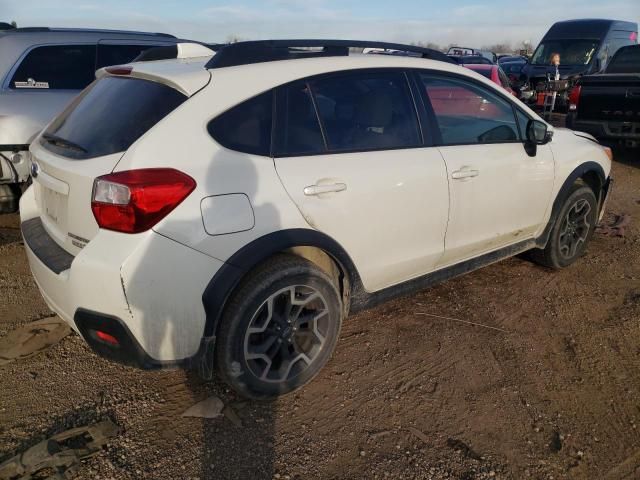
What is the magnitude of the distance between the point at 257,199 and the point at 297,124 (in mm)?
514

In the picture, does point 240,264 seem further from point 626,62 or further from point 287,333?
point 626,62

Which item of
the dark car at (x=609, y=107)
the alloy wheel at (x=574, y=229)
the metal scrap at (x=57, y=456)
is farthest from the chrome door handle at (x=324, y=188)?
the dark car at (x=609, y=107)

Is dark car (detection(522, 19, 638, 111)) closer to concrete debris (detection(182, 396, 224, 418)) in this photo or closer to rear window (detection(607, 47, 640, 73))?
rear window (detection(607, 47, 640, 73))

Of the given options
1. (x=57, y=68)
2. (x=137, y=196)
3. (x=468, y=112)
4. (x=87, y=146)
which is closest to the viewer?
(x=137, y=196)

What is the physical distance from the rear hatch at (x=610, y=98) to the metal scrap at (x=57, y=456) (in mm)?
8588

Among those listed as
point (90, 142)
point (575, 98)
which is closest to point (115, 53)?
point (90, 142)

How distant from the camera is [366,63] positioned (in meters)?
3.21

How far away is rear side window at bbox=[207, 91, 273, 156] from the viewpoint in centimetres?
259

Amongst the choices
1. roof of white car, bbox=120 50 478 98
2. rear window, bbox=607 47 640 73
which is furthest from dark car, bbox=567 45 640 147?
roof of white car, bbox=120 50 478 98

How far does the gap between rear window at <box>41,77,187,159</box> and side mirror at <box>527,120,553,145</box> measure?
250 centimetres

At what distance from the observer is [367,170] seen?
9.77 feet

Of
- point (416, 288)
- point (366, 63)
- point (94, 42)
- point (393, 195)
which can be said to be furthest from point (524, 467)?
point (94, 42)

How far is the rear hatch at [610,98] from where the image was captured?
8.24 meters

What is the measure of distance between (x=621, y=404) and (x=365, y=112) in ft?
7.02
